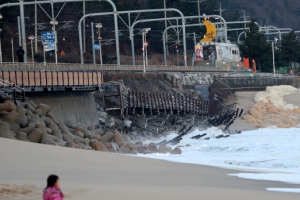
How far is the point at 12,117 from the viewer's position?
29094mm

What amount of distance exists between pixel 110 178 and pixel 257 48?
3074 inches

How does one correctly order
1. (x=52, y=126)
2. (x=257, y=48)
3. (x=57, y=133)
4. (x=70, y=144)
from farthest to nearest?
(x=257, y=48) < (x=52, y=126) < (x=57, y=133) < (x=70, y=144)

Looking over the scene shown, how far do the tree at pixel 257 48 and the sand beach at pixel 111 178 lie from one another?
70.9 m

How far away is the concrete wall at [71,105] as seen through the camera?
114 feet

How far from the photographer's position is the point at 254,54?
313 feet

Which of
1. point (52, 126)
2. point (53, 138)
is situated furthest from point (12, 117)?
point (53, 138)

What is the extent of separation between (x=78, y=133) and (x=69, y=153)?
390 inches

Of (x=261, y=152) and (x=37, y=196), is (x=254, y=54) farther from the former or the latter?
(x=37, y=196)

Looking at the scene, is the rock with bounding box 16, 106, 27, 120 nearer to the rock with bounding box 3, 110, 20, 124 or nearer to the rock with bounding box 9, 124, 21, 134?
the rock with bounding box 3, 110, 20, 124

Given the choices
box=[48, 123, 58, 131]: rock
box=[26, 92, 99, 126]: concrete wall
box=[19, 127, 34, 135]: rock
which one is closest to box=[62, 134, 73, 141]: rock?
box=[48, 123, 58, 131]: rock

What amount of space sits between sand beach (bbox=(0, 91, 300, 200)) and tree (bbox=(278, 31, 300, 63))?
8563cm

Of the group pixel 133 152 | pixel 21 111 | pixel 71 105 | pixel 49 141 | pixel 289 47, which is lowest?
pixel 133 152

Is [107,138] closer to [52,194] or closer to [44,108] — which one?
[44,108]

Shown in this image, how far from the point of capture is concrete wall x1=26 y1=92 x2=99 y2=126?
34.9 meters
